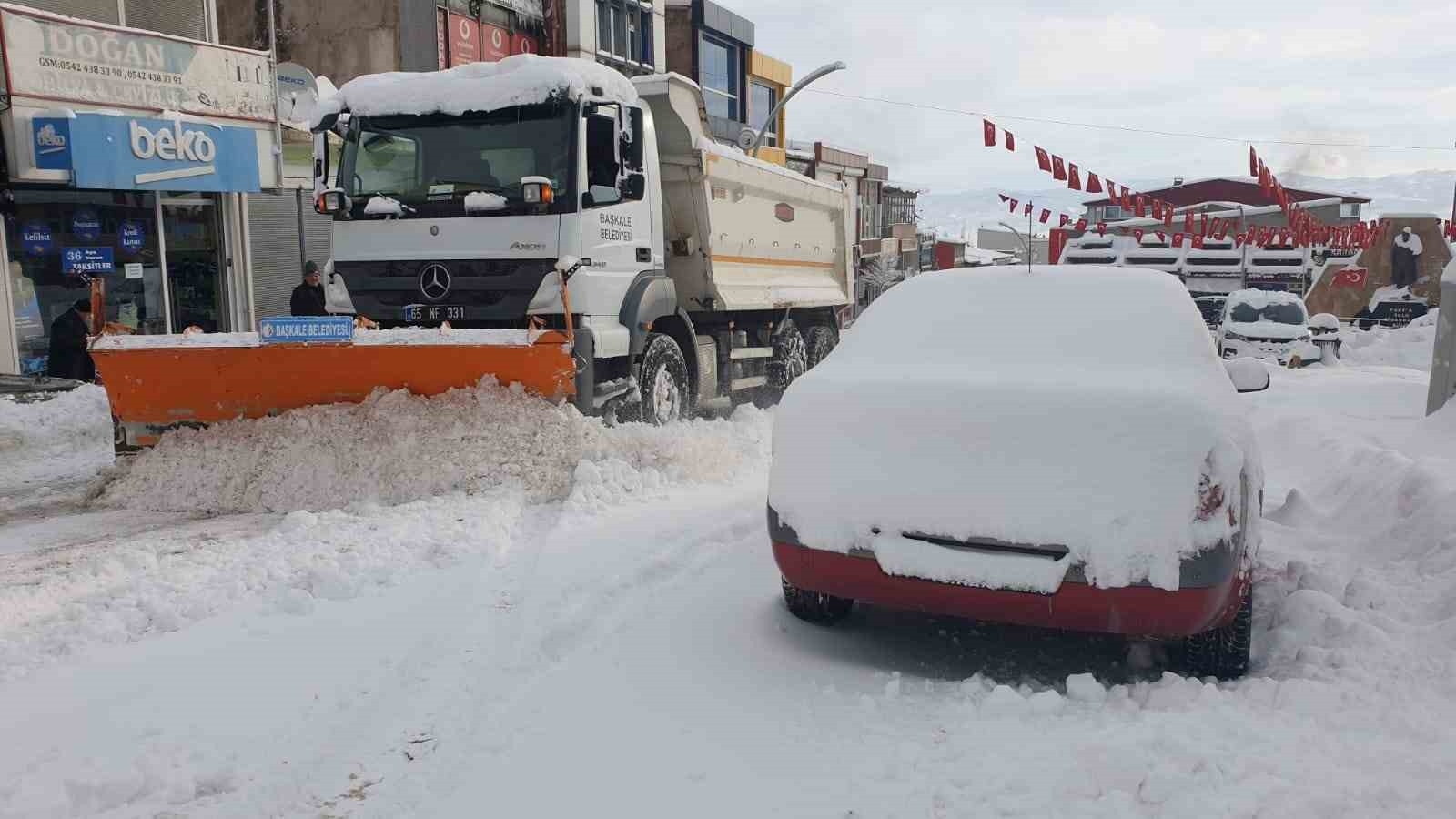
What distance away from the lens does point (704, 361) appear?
391 inches

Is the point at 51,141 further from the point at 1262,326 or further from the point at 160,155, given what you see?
the point at 1262,326

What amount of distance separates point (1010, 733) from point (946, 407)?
47.4 inches

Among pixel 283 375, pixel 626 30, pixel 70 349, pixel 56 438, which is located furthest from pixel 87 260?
pixel 626 30

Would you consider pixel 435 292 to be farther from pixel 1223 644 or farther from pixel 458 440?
pixel 1223 644

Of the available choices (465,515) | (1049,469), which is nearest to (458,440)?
(465,515)

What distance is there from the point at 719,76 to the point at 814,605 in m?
35.9

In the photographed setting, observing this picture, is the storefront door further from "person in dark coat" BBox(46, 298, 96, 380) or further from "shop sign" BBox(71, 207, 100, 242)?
"person in dark coat" BBox(46, 298, 96, 380)

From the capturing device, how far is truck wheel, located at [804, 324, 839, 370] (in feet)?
43.8

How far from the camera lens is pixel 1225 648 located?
3670mm

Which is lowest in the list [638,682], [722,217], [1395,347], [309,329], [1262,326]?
[638,682]

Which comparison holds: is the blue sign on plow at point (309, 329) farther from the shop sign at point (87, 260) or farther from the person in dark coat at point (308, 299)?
the shop sign at point (87, 260)

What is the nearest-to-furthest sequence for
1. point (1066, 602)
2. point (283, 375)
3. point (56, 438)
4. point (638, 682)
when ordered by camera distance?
point (1066, 602), point (638, 682), point (283, 375), point (56, 438)

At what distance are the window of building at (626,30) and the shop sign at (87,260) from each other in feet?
52.1

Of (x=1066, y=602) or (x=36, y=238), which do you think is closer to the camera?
(x=1066, y=602)
